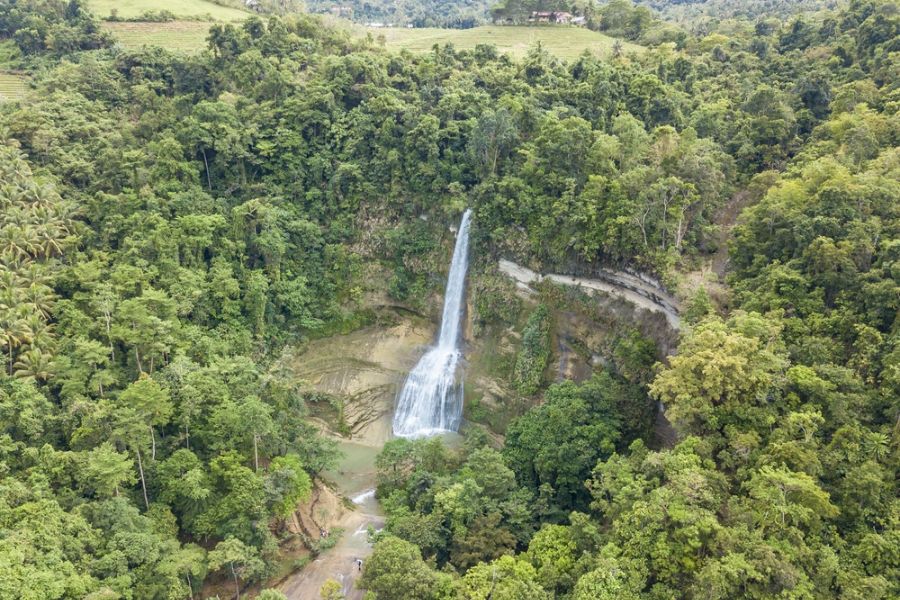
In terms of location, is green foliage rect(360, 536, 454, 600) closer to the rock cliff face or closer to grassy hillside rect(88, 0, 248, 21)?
the rock cliff face

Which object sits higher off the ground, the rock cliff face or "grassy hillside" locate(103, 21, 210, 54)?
"grassy hillside" locate(103, 21, 210, 54)

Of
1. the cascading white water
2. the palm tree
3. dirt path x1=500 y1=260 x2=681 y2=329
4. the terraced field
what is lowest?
the cascading white water

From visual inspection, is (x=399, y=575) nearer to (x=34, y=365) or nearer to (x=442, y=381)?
(x=442, y=381)


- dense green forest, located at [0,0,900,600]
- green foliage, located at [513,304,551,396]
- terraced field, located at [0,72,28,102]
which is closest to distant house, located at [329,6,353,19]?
dense green forest, located at [0,0,900,600]

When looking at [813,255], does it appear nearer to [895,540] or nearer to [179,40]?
[895,540]

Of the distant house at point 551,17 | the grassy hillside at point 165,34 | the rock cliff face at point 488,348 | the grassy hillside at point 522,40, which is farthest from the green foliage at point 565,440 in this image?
the distant house at point 551,17

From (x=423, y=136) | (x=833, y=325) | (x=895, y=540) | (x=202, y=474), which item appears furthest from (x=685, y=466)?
(x=423, y=136)

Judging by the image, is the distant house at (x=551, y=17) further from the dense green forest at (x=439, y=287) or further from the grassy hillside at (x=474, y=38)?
the dense green forest at (x=439, y=287)

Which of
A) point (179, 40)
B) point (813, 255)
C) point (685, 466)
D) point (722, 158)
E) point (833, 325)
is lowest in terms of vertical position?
Result: point (685, 466)
